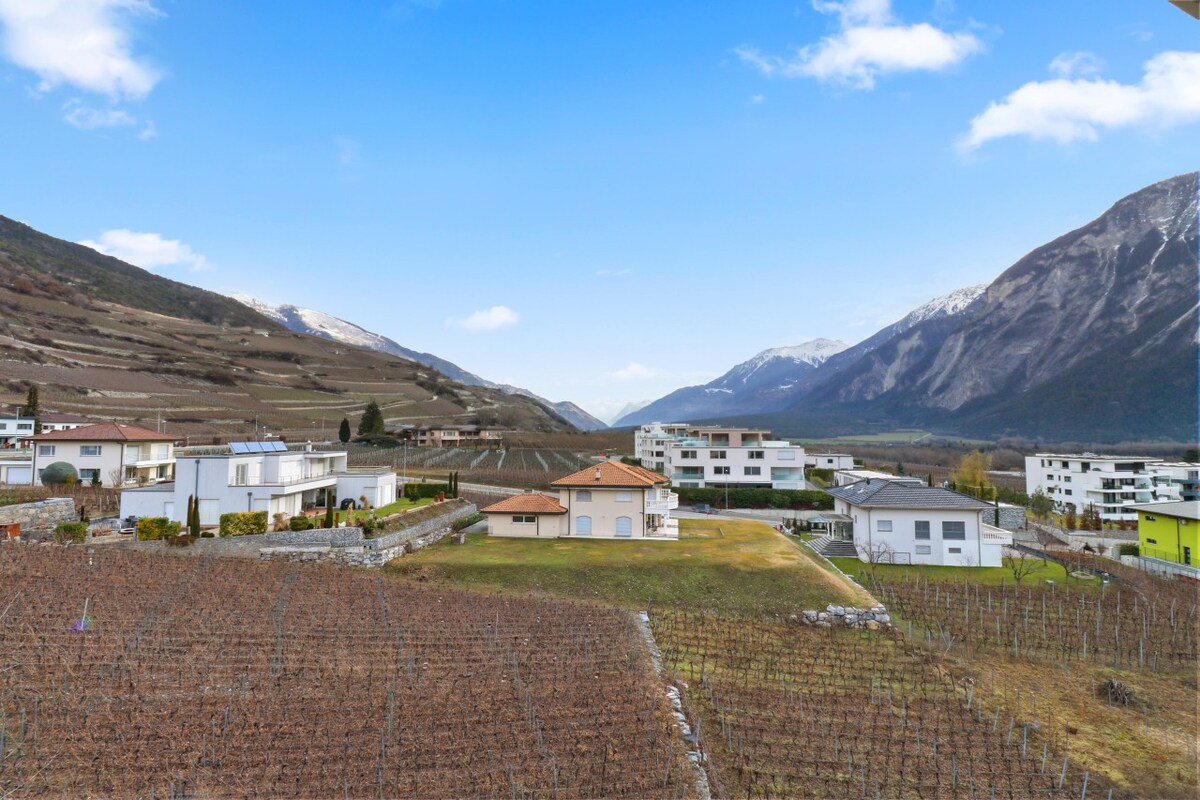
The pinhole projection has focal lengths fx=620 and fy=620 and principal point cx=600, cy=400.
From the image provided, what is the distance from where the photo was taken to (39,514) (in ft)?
97.5

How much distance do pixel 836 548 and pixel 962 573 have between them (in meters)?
6.49

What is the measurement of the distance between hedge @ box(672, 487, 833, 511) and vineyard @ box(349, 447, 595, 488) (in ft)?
44.5

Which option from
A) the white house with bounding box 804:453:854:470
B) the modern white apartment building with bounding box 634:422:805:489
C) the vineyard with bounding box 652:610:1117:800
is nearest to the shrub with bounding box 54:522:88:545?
the vineyard with bounding box 652:610:1117:800

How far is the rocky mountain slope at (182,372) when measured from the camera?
89875 millimetres

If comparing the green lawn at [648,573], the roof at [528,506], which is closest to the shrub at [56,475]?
the green lawn at [648,573]

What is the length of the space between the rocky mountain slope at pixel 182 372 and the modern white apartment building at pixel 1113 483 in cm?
9177

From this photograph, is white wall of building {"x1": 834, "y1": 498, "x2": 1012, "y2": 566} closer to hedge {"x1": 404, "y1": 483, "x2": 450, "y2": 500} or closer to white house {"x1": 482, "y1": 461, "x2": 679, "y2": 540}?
white house {"x1": 482, "y1": 461, "x2": 679, "y2": 540}

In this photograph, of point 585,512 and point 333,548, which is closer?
point 333,548

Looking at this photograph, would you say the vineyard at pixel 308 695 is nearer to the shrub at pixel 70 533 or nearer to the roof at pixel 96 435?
the shrub at pixel 70 533

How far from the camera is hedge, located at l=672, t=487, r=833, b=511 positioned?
52156 mm

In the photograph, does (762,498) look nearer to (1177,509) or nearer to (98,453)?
(1177,509)

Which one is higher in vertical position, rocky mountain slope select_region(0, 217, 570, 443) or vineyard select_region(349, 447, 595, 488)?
rocky mountain slope select_region(0, 217, 570, 443)

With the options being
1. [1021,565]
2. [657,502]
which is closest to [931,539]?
[1021,565]

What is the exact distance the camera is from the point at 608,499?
112 ft
